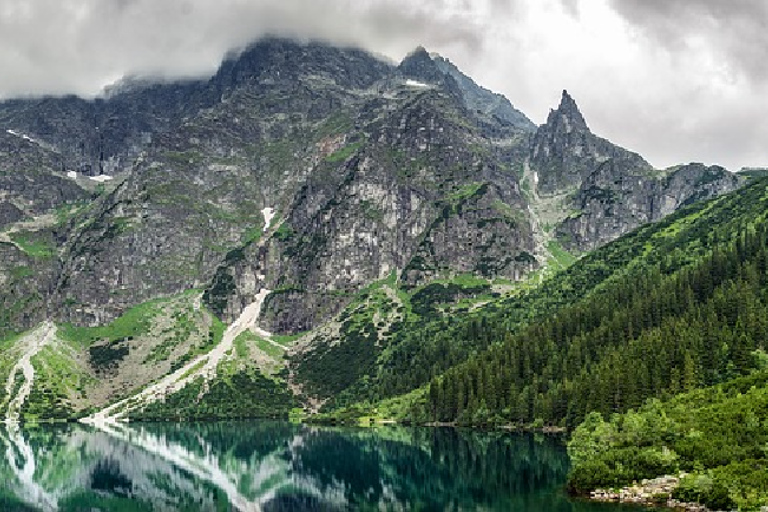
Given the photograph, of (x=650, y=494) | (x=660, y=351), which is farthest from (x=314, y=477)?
(x=660, y=351)

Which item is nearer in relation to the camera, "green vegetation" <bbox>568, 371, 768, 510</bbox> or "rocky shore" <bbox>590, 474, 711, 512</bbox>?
"green vegetation" <bbox>568, 371, 768, 510</bbox>

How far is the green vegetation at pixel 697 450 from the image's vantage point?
2746 inches

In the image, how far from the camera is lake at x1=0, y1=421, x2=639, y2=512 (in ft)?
304

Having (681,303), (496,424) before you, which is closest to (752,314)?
(681,303)

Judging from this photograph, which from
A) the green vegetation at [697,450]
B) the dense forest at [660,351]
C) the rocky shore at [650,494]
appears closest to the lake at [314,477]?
the rocky shore at [650,494]

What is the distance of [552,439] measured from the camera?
154000 mm

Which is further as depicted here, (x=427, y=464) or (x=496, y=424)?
(x=496, y=424)

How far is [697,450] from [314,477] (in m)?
64.8

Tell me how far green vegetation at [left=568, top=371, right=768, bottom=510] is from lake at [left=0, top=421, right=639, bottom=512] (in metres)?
6.53

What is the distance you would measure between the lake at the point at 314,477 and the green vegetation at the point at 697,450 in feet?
21.4

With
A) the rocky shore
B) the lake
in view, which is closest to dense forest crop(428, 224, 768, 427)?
the lake

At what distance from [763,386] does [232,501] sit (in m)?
81.7

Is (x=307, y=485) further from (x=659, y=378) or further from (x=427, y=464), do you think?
(x=659, y=378)

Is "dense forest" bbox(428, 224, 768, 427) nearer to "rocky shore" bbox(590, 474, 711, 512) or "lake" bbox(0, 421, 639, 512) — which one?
"lake" bbox(0, 421, 639, 512)
